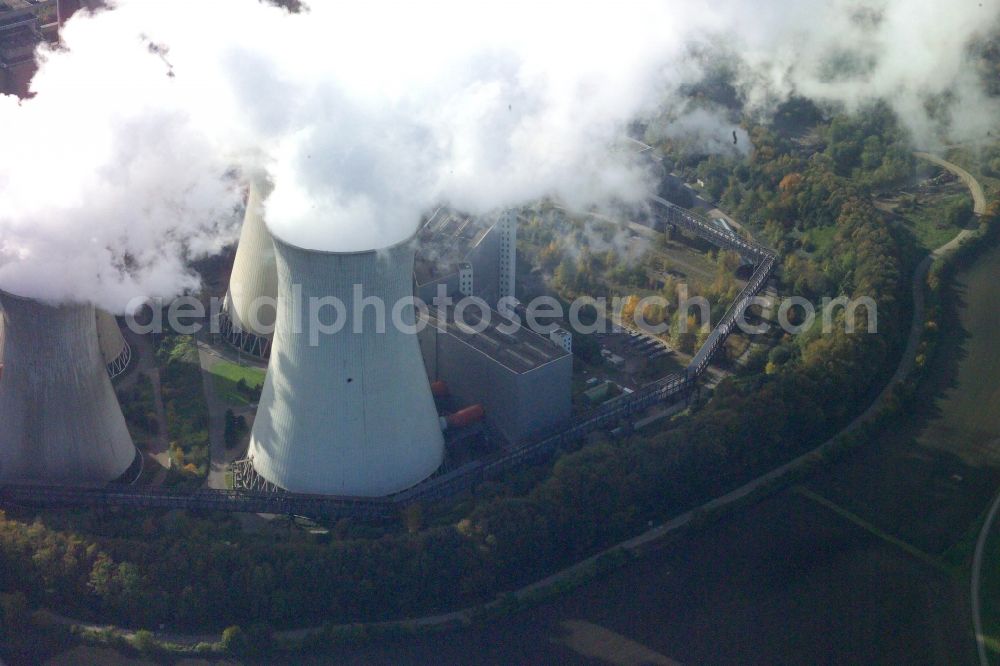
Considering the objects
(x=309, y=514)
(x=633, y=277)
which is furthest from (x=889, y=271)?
(x=309, y=514)

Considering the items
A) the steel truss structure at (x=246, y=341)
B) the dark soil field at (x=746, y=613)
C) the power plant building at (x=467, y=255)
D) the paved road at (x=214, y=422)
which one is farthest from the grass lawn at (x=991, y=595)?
the steel truss structure at (x=246, y=341)

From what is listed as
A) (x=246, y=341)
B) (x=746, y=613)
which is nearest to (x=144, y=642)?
(x=246, y=341)

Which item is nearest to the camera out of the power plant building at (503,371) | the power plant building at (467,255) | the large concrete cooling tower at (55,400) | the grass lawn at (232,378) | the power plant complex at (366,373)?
the power plant complex at (366,373)

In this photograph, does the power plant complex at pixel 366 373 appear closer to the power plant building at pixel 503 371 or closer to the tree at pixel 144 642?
the power plant building at pixel 503 371

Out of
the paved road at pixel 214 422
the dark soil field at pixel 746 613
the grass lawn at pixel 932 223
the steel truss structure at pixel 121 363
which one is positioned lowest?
the dark soil field at pixel 746 613

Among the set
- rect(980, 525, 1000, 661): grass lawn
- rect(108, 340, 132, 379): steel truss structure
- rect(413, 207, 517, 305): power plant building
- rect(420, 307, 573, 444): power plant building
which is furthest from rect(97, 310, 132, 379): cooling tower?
rect(980, 525, 1000, 661): grass lawn

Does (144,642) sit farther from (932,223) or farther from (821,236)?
(932,223)

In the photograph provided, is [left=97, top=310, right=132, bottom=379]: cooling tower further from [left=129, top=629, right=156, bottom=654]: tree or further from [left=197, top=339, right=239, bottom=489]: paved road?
[left=129, top=629, right=156, bottom=654]: tree

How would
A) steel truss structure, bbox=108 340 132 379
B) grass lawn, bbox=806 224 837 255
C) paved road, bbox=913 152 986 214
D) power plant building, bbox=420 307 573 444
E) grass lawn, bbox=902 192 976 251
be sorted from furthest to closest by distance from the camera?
paved road, bbox=913 152 986 214 < grass lawn, bbox=902 192 976 251 < grass lawn, bbox=806 224 837 255 < steel truss structure, bbox=108 340 132 379 < power plant building, bbox=420 307 573 444
